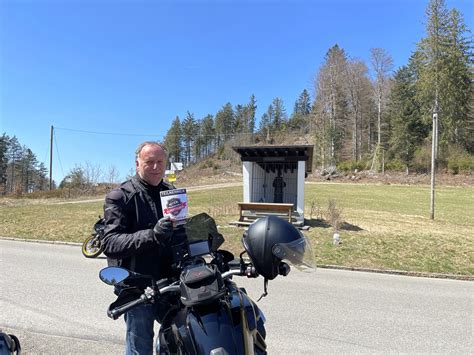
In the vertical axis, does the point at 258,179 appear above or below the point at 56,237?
above

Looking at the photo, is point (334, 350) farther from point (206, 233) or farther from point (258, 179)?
point (258, 179)

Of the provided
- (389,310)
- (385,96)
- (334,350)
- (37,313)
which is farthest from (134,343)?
(385,96)

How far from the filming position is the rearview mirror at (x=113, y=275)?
1700 mm

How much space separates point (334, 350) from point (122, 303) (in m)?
2.96

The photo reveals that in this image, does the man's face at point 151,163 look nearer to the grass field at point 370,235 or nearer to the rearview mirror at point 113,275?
the rearview mirror at point 113,275

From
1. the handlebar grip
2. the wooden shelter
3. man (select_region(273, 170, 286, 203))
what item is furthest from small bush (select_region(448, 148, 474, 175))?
the handlebar grip

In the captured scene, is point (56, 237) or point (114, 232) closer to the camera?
point (114, 232)

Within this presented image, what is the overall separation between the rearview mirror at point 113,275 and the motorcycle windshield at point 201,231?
1.49ft

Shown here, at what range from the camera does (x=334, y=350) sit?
3.89m

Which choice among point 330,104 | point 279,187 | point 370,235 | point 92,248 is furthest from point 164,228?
point 330,104

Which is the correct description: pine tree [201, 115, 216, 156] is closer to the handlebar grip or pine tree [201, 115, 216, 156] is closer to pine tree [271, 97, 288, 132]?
pine tree [271, 97, 288, 132]

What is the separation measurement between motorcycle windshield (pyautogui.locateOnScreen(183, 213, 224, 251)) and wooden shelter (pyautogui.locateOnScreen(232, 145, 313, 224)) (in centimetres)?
994

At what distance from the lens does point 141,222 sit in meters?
2.18

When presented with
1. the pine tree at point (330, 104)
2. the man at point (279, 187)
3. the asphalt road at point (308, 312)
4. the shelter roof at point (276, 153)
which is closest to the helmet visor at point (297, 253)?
the asphalt road at point (308, 312)
